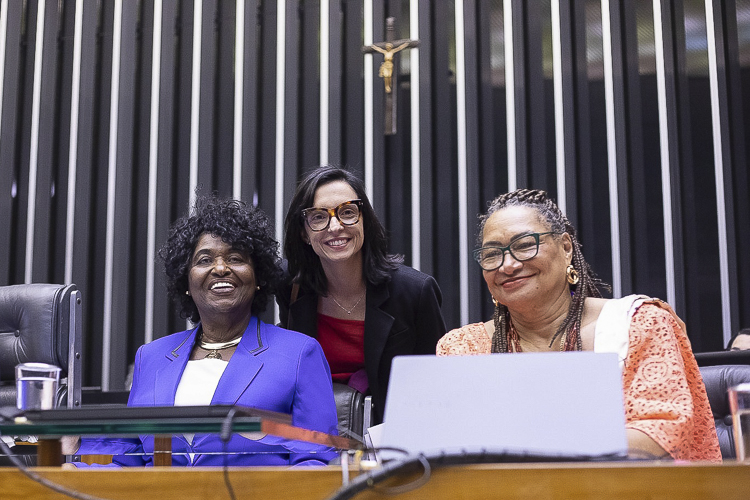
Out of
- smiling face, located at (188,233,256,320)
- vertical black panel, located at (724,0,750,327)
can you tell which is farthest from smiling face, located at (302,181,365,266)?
vertical black panel, located at (724,0,750,327)

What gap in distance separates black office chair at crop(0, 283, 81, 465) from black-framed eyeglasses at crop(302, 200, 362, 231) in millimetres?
725

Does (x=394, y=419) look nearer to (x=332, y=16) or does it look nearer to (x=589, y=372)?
(x=589, y=372)

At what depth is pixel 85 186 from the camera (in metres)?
4.05

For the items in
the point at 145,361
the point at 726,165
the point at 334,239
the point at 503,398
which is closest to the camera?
the point at 503,398

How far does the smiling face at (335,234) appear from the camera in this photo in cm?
228

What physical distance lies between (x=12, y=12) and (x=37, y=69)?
346 mm

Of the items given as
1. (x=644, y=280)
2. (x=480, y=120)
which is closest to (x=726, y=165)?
(x=644, y=280)

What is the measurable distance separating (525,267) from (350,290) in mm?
835

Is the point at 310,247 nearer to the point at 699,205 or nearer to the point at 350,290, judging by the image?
the point at 350,290

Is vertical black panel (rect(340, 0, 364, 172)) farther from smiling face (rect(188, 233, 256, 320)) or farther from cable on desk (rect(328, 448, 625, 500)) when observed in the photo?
cable on desk (rect(328, 448, 625, 500))

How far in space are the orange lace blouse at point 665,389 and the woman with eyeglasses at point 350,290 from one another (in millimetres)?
896

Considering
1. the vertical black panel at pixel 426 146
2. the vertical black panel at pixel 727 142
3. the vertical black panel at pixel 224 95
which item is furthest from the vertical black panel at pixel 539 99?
the vertical black panel at pixel 224 95

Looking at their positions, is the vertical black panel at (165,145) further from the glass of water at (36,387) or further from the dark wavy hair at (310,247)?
the glass of water at (36,387)

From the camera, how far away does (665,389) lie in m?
1.39
